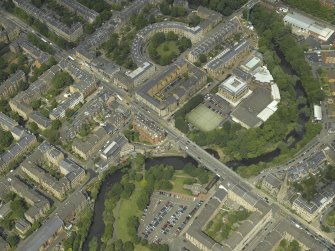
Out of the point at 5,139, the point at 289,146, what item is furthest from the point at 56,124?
the point at 289,146

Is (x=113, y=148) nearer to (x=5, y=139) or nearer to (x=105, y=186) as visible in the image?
(x=105, y=186)

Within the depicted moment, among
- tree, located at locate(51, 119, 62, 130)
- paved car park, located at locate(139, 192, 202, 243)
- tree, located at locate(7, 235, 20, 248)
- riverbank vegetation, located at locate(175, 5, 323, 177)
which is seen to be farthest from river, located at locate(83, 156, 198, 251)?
tree, located at locate(51, 119, 62, 130)

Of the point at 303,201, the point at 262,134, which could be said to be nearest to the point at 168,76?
the point at 262,134

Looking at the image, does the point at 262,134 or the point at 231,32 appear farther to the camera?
the point at 231,32

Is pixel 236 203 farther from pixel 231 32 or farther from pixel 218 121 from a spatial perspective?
pixel 231 32

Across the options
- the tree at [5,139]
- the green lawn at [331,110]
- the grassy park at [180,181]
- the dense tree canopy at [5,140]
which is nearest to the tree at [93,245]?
the grassy park at [180,181]

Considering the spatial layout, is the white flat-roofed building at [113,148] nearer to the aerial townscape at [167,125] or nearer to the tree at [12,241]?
the aerial townscape at [167,125]
